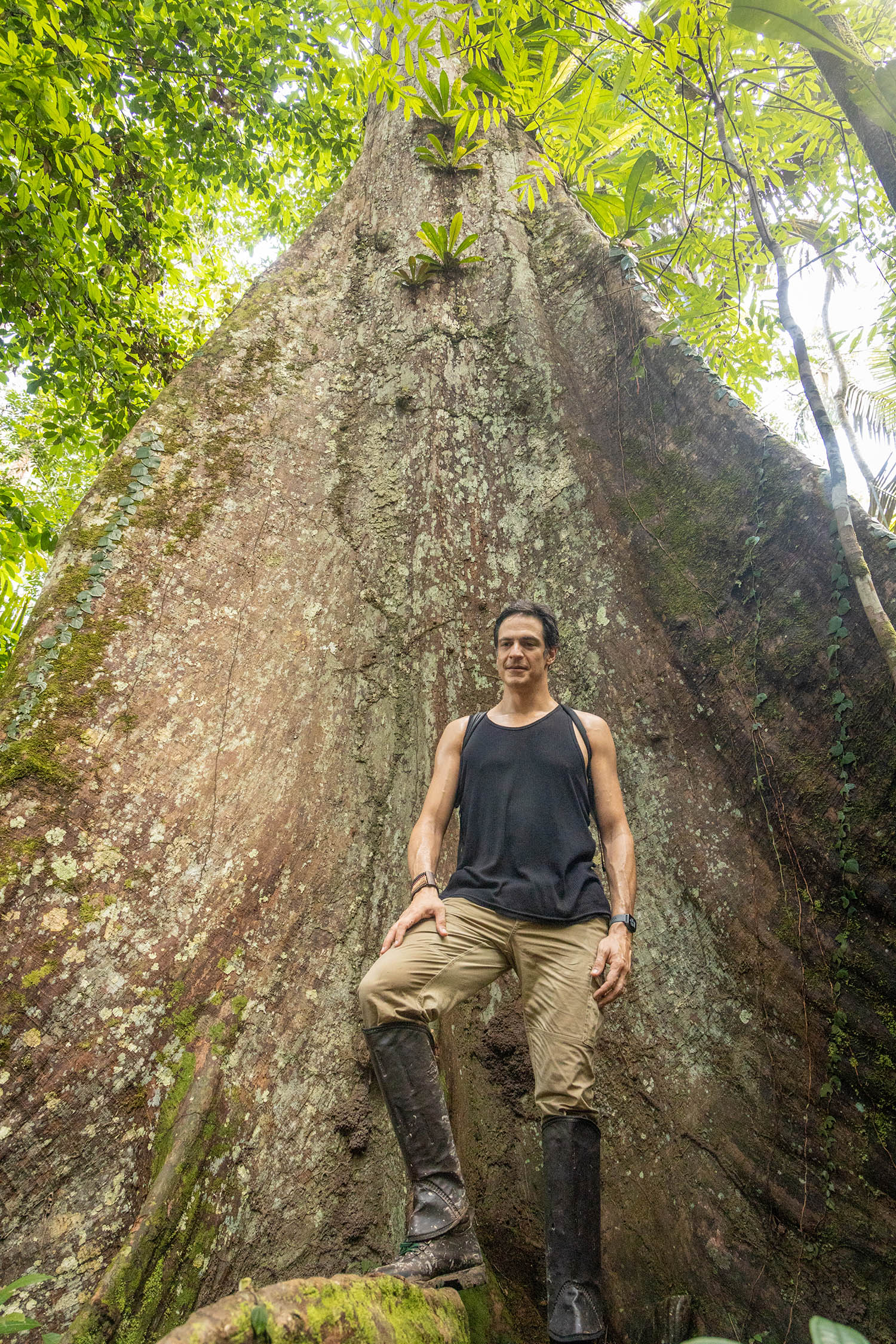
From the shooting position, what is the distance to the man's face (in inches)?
109

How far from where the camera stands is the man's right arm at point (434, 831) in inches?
97.7

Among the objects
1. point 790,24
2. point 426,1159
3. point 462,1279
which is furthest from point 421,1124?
point 790,24

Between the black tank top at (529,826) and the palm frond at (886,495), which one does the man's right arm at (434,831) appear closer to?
the black tank top at (529,826)

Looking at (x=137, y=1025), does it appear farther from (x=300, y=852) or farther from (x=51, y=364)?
(x=51, y=364)

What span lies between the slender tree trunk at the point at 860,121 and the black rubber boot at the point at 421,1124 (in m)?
2.59

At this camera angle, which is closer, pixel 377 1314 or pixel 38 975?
pixel 377 1314

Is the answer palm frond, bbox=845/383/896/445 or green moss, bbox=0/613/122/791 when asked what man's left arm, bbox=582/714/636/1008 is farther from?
palm frond, bbox=845/383/896/445

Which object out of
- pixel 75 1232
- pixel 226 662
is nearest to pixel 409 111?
pixel 226 662

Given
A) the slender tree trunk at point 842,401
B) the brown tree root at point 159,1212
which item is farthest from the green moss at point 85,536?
the slender tree trunk at point 842,401

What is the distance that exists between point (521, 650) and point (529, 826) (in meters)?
0.62

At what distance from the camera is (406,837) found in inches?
123

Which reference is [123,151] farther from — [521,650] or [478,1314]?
[478,1314]

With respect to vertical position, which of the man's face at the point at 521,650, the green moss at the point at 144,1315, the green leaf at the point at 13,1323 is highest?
the man's face at the point at 521,650

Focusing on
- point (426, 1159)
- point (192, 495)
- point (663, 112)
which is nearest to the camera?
point (426, 1159)
